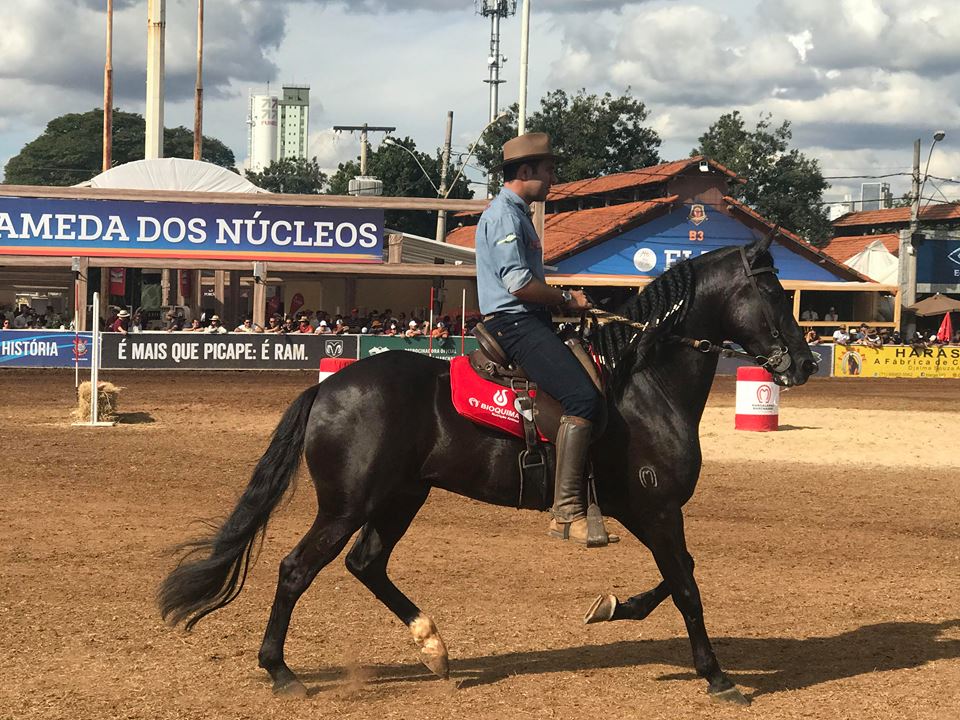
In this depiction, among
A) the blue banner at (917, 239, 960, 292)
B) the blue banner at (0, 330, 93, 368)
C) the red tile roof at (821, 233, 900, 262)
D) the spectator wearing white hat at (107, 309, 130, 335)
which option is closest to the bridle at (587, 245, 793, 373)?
the spectator wearing white hat at (107, 309, 130, 335)

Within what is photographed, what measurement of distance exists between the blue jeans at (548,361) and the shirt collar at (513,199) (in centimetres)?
60

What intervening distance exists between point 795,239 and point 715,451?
103ft

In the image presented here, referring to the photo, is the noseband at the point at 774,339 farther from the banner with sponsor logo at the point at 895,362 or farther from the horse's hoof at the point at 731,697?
the banner with sponsor logo at the point at 895,362

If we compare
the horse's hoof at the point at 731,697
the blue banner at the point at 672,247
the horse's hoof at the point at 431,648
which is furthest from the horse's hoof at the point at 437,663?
the blue banner at the point at 672,247

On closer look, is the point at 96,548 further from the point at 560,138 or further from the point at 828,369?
the point at 560,138

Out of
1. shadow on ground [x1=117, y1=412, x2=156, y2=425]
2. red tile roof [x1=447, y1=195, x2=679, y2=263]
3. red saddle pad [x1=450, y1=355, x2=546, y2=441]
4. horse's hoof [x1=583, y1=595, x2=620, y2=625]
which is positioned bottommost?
shadow on ground [x1=117, y1=412, x2=156, y2=425]

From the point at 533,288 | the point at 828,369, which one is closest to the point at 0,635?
the point at 533,288

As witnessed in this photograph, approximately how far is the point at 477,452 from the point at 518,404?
1.19 feet

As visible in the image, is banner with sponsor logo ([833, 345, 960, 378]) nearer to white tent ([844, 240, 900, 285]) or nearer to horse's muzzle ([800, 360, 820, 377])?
white tent ([844, 240, 900, 285])

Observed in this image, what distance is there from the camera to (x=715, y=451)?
16.6 metres

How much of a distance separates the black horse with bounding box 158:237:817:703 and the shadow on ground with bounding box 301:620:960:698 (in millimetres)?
313

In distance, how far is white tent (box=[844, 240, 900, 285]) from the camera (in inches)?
2143

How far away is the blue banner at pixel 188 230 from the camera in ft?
105

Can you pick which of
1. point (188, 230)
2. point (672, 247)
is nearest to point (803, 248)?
point (672, 247)
